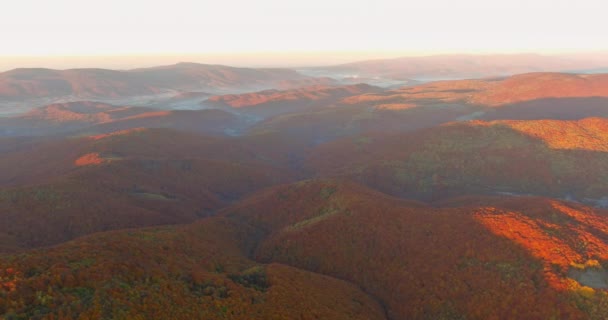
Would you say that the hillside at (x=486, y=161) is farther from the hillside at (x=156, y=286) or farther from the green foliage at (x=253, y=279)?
the green foliage at (x=253, y=279)

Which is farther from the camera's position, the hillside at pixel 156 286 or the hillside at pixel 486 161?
the hillside at pixel 486 161

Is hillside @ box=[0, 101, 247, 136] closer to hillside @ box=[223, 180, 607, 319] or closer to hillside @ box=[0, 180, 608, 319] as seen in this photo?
hillside @ box=[223, 180, 607, 319]

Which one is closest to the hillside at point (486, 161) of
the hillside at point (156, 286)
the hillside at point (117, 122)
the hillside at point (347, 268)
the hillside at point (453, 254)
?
the hillside at point (453, 254)

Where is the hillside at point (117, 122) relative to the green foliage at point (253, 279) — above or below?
above

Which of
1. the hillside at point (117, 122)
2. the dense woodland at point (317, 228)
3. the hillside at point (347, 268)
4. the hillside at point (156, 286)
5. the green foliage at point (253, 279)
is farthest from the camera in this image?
the hillside at point (117, 122)

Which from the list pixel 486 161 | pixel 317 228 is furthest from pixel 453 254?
pixel 486 161

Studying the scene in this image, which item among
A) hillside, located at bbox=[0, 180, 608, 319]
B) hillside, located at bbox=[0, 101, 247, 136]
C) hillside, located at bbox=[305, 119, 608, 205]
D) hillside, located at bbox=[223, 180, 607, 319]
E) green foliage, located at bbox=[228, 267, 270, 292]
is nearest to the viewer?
hillside, located at bbox=[0, 180, 608, 319]

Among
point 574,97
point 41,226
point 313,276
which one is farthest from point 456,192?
point 574,97

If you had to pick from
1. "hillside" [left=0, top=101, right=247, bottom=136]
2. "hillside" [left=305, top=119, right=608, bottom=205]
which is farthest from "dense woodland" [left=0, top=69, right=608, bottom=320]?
"hillside" [left=0, top=101, right=247, bottom=136]

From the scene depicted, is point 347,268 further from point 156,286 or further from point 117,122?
point 117,122

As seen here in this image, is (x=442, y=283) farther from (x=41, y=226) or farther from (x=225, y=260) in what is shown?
(x=41, y=226)

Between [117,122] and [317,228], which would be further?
[117,122]
